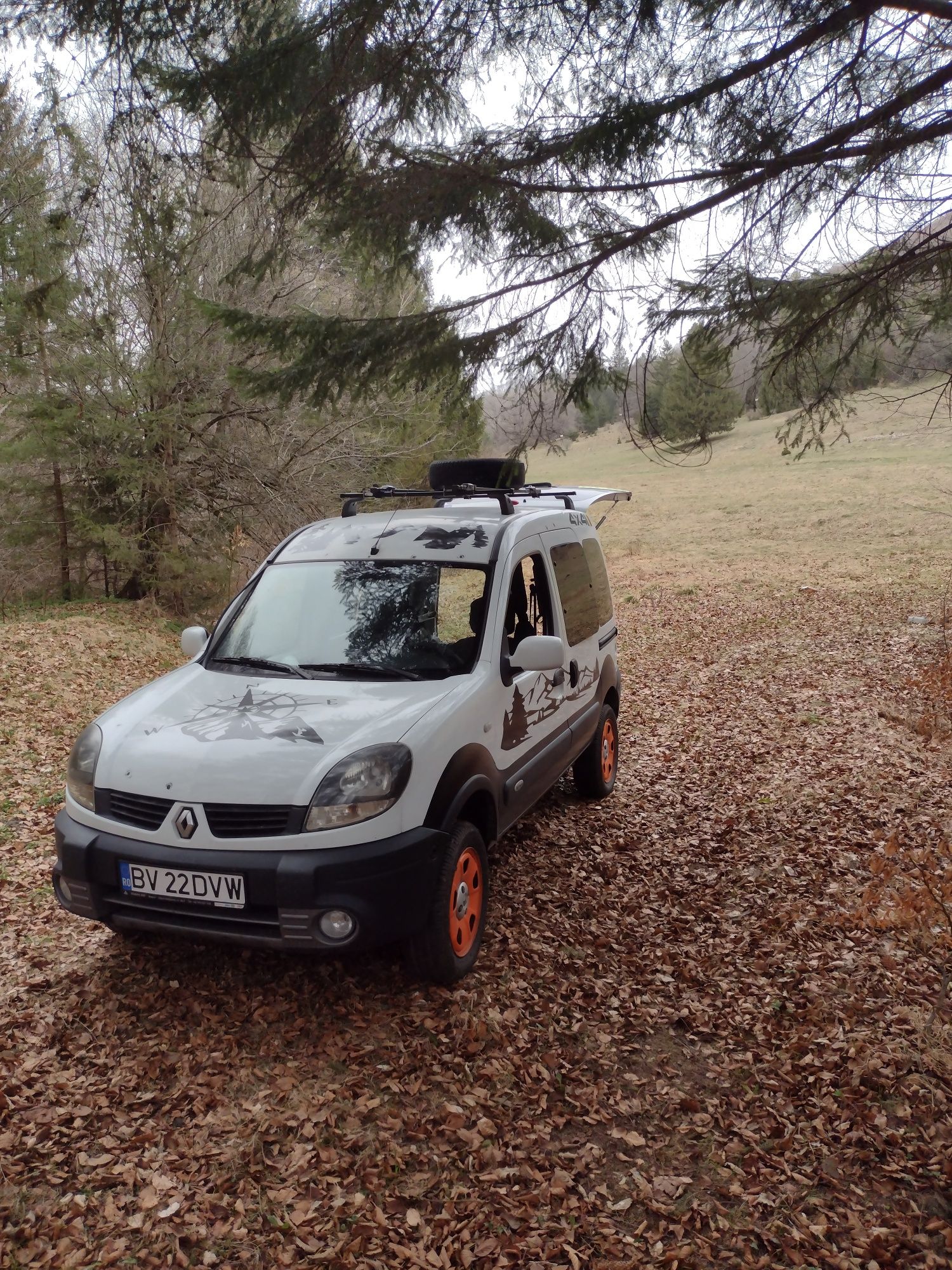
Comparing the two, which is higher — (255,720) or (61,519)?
(61,519)

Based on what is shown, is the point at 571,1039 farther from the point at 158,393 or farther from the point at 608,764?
the point at 158,393

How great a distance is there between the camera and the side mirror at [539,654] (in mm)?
4617

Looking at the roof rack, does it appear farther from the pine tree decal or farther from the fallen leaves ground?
the fallen leaves ground

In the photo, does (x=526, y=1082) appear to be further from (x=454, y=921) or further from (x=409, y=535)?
(x=409, y=535)

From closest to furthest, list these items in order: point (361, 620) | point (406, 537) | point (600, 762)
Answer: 1. point (361, 620)
2. point (406, 537)
3. point (600, 762)

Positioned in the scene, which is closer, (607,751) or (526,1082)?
(526,1082)

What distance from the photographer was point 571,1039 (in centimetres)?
400

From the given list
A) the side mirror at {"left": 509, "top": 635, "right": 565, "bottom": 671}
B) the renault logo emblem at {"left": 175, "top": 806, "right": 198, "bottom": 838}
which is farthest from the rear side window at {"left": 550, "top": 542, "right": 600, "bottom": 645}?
the renault logo emblem at {"left": 175, "top": 806, "right": 198, "bottom": 838}

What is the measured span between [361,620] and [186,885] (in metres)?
1.73

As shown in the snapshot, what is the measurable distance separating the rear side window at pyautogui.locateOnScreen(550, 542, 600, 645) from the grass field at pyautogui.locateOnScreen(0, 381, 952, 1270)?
147 cm

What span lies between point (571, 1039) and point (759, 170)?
4.59m

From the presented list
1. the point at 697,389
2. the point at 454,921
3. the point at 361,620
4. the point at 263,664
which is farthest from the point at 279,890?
the point at 697,389

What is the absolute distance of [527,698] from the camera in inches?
199

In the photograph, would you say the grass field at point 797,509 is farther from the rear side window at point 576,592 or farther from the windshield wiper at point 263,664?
the windshield wiper at point 263,664
